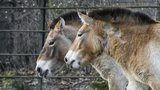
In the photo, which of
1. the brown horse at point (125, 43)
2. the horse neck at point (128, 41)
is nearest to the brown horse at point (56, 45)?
the brown horse at point (125, 43)

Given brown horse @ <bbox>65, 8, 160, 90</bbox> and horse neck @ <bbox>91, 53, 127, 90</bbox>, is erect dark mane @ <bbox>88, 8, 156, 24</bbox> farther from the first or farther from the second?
horse neck @ <bbox>91, 53, 127, 90</bbox>

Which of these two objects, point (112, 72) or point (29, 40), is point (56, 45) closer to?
point (112, 72)

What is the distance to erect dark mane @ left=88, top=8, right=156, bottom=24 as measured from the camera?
774 centimetres

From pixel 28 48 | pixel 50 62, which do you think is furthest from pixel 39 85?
pixel 28 48

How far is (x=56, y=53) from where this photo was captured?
9320 millimetres

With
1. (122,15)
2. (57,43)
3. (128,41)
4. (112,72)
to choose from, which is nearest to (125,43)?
(128,41)

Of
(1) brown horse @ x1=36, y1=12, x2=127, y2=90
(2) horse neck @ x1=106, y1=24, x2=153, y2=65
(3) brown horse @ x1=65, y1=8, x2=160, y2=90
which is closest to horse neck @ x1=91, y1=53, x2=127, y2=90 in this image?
(3) brown horse @ x1=65, y1=8, x2=160, y2=90

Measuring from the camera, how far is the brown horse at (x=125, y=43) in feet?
24.2

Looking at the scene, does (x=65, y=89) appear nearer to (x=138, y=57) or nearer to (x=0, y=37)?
(x=0, y=37)

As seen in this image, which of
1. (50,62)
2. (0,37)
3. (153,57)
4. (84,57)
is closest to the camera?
(153,57)

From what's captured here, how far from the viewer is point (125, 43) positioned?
7.70 metres

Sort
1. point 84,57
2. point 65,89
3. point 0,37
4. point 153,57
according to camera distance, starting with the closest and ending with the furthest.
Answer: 1. point 153,57
2. point 84,57
3. point 65,89
4. point 0,37

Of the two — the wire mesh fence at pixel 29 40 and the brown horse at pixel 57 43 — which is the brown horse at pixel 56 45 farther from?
the wire mesh fence at pixel 29 40

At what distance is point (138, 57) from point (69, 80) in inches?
200
